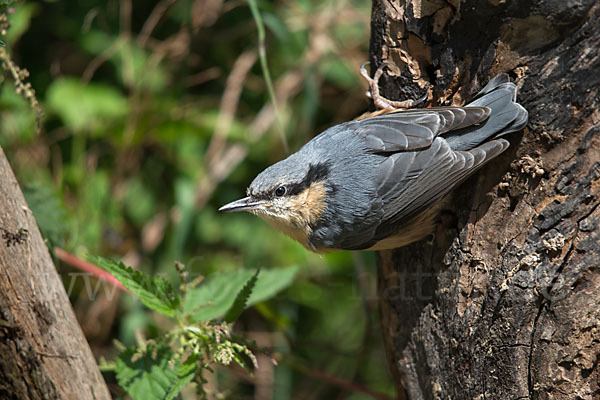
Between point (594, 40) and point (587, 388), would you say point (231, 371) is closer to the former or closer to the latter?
point (587, 388)

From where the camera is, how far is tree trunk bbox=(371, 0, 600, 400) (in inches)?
68.0

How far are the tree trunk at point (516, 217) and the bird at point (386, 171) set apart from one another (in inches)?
3.3

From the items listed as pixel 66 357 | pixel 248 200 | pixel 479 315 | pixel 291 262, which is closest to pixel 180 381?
pixel 66 357

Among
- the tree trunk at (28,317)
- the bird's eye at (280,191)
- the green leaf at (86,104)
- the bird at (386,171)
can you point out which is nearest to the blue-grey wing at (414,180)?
the bird at (386,171)

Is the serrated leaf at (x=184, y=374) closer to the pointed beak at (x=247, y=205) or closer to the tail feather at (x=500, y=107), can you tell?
the pointed beak at (x=247, y=205)

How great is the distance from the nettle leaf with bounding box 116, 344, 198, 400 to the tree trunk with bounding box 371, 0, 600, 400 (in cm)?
86

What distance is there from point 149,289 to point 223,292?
33 cm

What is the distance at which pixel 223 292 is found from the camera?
7.59 ft

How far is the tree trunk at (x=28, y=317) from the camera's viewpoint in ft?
5.45

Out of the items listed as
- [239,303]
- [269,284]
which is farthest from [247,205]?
[239,303]

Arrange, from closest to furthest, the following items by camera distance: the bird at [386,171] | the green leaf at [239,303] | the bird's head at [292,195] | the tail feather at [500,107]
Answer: the tail feather at [500,107]
the bird at [386,171]
the green leaf at [239,303]
the bird's head at [292,195]

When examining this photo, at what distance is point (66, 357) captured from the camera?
177cm

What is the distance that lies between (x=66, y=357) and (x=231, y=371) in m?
1.69

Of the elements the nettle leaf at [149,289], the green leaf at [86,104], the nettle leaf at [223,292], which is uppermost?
the green leaf at [86,104]
